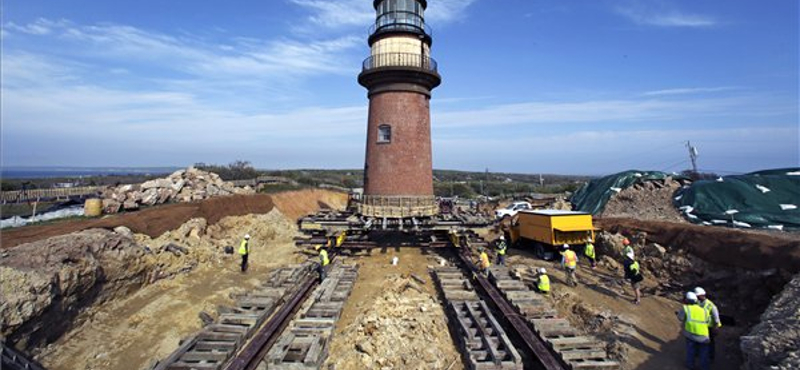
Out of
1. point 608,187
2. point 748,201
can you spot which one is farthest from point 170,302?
point 608,187

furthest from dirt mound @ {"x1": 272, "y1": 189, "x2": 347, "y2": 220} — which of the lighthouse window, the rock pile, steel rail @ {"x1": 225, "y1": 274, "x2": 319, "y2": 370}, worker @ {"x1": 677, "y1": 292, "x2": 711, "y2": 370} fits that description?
worker @ {"x1": 677, "y1": 292, "x2": 711, "y2": 370}

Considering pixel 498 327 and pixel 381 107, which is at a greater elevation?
pixel 381 107

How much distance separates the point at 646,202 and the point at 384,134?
1443cm

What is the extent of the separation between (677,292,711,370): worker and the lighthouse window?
13.1m

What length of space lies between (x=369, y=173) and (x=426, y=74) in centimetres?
550

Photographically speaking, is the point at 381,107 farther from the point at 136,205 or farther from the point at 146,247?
the point at 136,205

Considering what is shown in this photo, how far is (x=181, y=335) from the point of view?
353 inches

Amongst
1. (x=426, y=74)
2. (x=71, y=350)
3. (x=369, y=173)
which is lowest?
(x=71, y=350)

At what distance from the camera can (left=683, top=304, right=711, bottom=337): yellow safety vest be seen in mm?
6948

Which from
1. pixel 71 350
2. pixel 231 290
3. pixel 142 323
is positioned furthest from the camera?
pixel 231 290

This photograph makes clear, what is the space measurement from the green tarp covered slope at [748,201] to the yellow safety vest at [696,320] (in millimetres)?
10342

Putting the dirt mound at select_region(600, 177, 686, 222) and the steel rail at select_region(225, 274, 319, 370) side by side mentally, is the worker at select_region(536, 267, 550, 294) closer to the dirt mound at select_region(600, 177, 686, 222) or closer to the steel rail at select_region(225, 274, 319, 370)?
the steel rail at select_region(225, 274, 319, 370)

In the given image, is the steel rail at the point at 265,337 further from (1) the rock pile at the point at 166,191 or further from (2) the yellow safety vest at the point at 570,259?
(1) the rock pile at the point at 166,191

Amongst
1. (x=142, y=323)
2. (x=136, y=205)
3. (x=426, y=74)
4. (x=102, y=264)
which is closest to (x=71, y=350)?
(x=142, y=323)
